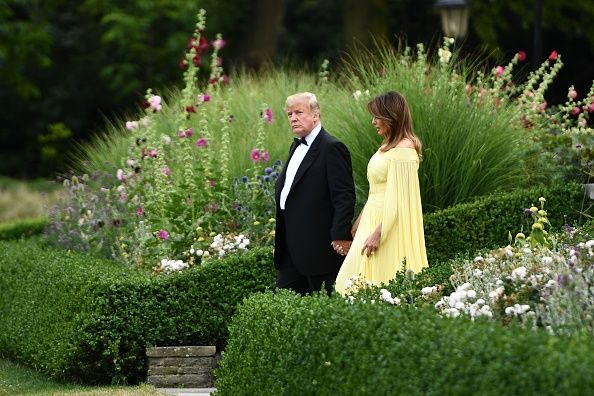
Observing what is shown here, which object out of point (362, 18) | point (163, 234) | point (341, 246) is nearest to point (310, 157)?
point (341, 246)

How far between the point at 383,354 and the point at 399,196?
2.36 metres

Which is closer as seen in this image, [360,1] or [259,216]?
[259,216]

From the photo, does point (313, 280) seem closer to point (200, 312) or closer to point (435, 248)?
point (200, 312)

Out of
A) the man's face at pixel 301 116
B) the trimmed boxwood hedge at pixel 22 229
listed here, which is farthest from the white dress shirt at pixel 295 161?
the trimmed boxwood hedge at pixel 22 229

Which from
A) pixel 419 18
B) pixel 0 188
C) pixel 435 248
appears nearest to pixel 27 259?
pixel 435 248

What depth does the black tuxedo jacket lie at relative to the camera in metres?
8.23

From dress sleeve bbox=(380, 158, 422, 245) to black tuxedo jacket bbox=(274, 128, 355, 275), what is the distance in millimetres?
343

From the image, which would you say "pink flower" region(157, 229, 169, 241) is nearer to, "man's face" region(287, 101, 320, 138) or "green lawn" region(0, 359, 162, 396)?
"green lawn" region(0, 359, 162, 396)

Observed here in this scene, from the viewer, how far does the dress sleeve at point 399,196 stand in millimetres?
7914

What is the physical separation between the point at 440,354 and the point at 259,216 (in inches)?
240

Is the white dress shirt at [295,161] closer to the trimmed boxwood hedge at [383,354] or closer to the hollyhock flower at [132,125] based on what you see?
the trimmed boxwood hedge at [383,354]

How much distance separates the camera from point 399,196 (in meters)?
7.94

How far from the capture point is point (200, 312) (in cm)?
952

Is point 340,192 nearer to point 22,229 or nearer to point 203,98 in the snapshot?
point 203,98
